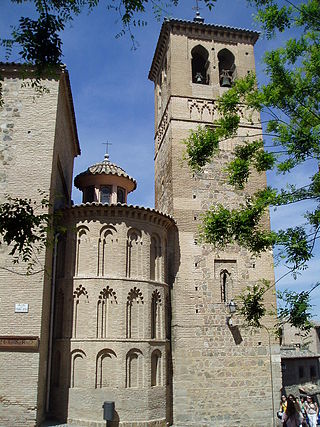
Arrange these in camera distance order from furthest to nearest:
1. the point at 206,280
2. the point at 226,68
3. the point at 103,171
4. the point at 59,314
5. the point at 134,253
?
the point at 226,68 → the point at 103,171 → the point at 206,280 → the point at 134,253 → the point at 59,314

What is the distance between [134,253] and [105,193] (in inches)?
160

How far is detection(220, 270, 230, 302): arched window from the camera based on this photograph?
49.1 feet

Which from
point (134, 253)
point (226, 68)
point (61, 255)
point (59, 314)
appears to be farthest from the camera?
point (226, 68)

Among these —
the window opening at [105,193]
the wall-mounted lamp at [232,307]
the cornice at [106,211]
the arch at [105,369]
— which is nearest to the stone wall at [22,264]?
the cornice at [106,211]

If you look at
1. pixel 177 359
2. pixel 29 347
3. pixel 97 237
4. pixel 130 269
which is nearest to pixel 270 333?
pixel 177 359

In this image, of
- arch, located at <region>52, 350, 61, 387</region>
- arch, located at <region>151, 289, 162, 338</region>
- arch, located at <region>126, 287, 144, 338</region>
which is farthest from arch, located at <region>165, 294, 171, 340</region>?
arch, located at <region>52, 350, 61, 387</region>

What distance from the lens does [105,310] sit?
12.7 meters

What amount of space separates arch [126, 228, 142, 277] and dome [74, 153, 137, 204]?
10.8 ft

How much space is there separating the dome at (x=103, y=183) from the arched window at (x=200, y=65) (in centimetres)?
529

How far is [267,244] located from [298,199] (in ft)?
3.18

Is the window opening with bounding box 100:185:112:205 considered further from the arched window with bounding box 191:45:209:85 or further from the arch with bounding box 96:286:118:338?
the arched window with bounding box 191:45:209:85

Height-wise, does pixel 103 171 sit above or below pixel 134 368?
above

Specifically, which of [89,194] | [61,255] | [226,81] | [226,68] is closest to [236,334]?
[61,255]

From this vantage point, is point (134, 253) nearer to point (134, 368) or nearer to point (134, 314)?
point (134, 314)
